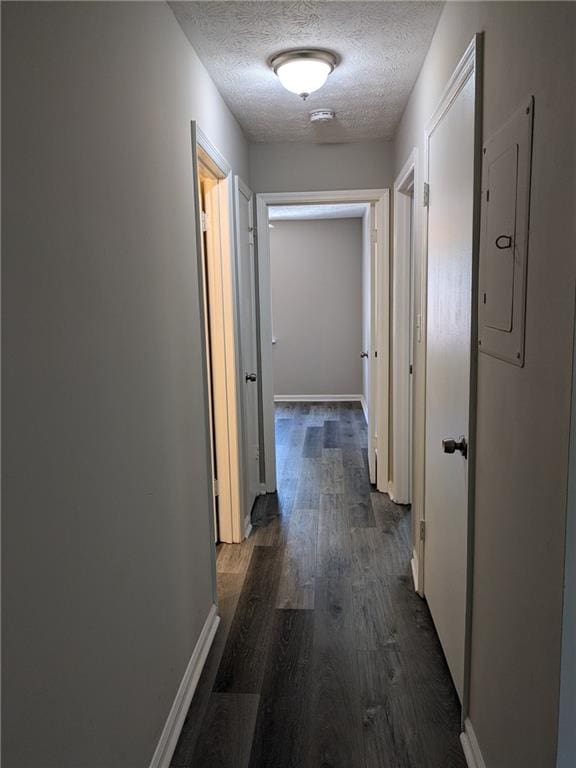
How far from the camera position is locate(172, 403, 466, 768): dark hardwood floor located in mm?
1914

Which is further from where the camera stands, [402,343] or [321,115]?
[402,343]

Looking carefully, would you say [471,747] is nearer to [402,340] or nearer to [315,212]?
[402,340]

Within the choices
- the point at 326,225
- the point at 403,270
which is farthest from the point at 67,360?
the point at 326,225

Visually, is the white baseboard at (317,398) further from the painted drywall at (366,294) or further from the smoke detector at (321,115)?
the smoke detector at (321,115)

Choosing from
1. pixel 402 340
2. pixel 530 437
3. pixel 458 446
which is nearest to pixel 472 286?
pixel 458 446

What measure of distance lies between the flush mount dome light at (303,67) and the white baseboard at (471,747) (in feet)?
8.15

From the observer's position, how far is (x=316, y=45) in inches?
94.3

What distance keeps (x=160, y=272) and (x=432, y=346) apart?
1.15m

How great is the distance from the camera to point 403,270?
3.88 meters

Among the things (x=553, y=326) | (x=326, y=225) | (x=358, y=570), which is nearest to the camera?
(x=553, y=326)

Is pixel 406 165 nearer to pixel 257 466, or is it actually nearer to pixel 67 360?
pixel 257 466

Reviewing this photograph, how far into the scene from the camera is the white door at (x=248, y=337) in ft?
11.8

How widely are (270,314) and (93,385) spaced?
2.95 metres

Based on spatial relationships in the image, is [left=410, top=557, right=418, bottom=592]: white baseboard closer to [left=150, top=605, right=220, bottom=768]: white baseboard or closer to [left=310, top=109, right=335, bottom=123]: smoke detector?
[left=150, top=605, right=220, bottom=768]: white baseboard
